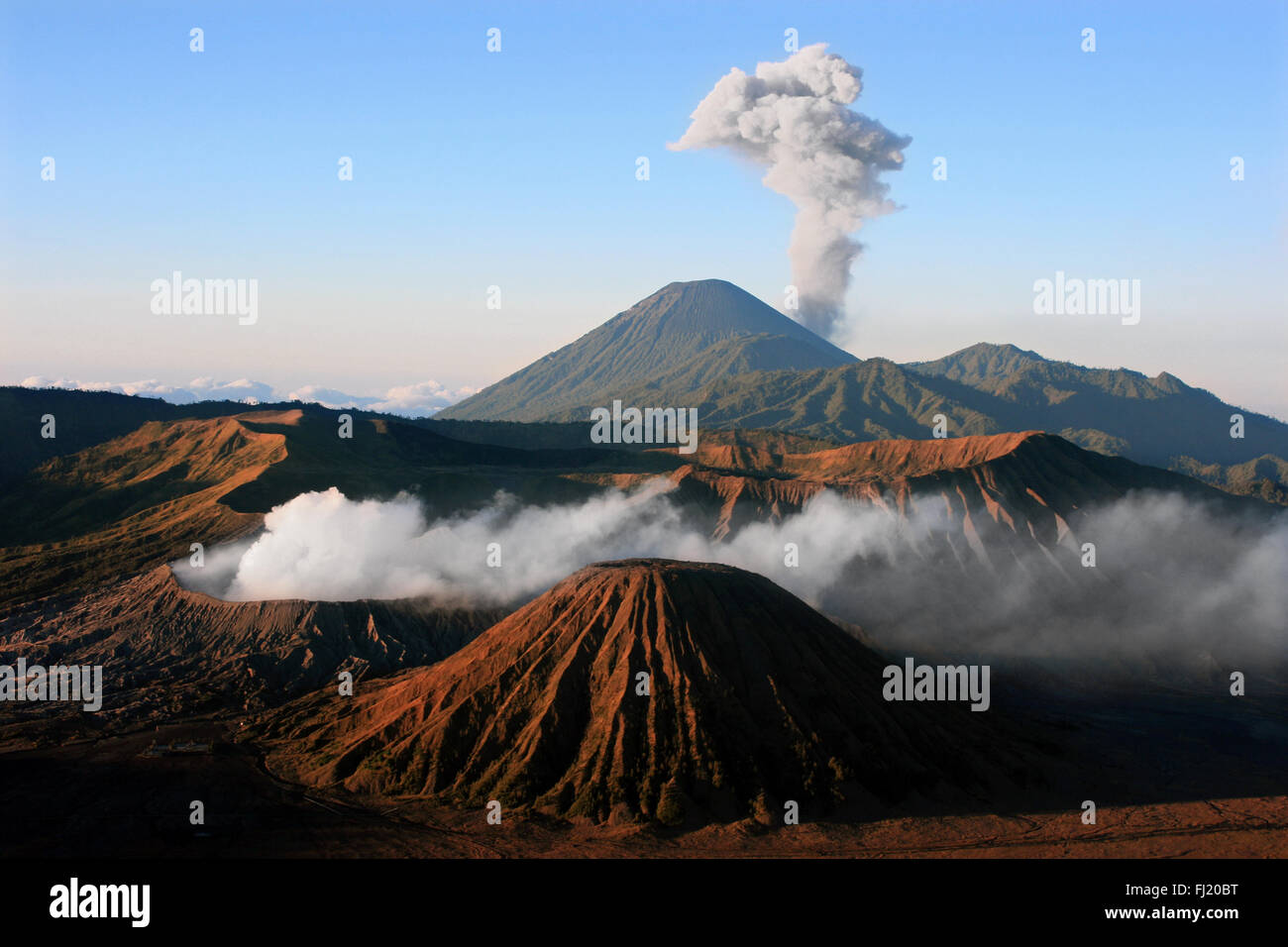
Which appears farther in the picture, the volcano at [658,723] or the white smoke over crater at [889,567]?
the white smoke over crater at [889,567]

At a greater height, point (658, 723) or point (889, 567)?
point (889, 567)

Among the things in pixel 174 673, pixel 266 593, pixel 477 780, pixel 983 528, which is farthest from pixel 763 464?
pixel 477 780

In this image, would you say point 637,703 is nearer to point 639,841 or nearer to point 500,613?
point 639,841

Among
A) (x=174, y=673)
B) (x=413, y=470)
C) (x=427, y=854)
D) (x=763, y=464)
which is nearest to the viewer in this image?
(x=427, y=854)

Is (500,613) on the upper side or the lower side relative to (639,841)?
upper

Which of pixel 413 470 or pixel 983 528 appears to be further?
pixel 413 470

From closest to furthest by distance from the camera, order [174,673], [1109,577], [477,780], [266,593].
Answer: [477,780], [174,673], [266,593], [1109,577]

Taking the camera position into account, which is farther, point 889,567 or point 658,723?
point 889,567

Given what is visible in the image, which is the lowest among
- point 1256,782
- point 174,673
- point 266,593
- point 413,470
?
point 1256,782
